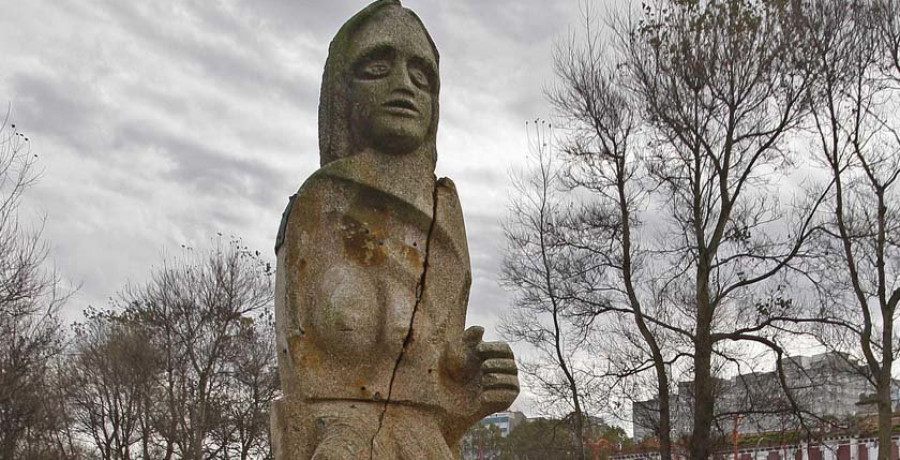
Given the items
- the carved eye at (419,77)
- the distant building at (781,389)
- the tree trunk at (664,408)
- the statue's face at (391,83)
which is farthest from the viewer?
the tree trunk at (664,408)

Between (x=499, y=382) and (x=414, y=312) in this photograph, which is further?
(x=414, y=312)

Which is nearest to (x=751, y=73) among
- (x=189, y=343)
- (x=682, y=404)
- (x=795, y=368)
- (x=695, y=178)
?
(x=695, y=178)

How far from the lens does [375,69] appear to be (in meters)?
4.86

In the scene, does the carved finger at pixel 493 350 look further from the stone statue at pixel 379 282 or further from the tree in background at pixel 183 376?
the tree in background at pixel 183 376

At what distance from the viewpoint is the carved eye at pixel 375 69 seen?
4.85 metres

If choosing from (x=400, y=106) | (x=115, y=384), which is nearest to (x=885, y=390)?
(x=400, y=106)

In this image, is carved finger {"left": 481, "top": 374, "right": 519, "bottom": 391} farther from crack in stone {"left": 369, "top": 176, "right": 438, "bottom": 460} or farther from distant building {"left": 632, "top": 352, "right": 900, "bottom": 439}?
distant building {"left": 632, "top": 352, "right": 900, "bottom": 439}

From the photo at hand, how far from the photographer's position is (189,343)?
27.6 metres

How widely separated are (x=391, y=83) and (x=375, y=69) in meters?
0.14

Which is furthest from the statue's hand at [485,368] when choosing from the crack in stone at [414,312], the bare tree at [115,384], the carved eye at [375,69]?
the bare tree at [115,384]

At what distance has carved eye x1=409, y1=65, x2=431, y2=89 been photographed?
491 cm

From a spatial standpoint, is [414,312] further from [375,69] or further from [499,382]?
[375,69]

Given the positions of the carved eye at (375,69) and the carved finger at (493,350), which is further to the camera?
the carved eye at (375,69)

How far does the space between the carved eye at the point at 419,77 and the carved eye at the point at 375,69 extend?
0.13m
